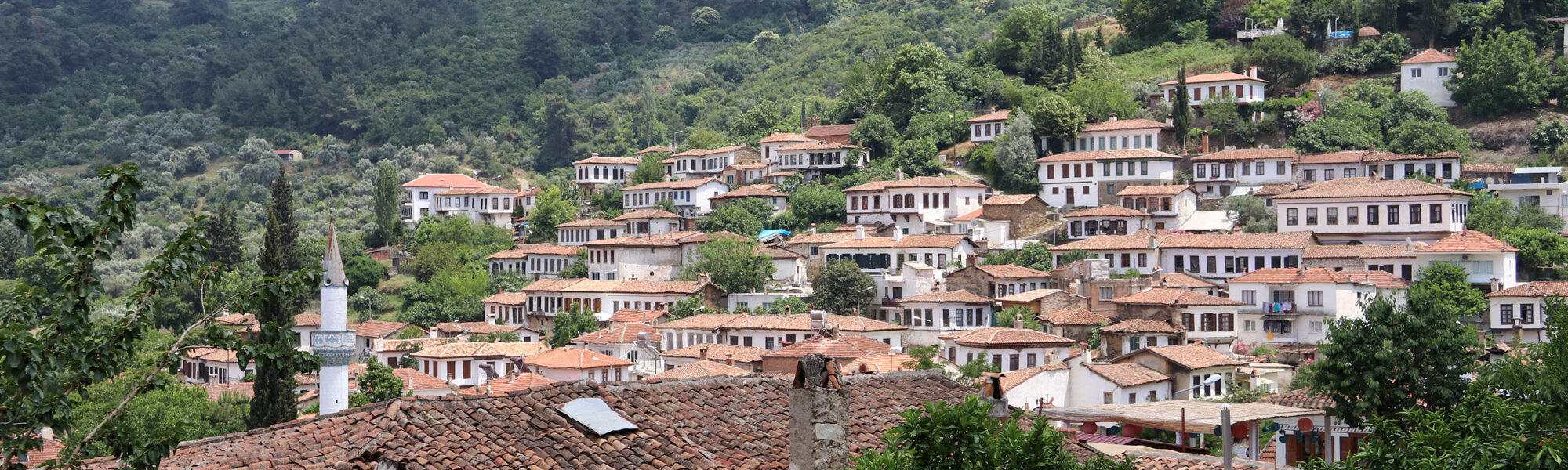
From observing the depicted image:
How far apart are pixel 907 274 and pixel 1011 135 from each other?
1425 cm

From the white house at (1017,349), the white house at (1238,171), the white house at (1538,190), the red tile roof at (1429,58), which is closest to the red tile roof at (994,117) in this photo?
the white house at (1238,171)

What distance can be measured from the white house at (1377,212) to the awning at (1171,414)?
40.5 meters

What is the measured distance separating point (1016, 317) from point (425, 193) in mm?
51540

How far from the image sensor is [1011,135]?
72.6 meters

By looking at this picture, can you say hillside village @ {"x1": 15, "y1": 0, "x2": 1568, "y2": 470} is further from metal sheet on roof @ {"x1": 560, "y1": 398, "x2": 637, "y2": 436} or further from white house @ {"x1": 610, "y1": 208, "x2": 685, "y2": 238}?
white house @ {"x1": 610, "y1": 208, "x2": 685, "y2": 238}

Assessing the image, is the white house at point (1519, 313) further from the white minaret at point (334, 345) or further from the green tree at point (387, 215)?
the green tree at point (387, 215)

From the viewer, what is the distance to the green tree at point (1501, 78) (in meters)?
75.1

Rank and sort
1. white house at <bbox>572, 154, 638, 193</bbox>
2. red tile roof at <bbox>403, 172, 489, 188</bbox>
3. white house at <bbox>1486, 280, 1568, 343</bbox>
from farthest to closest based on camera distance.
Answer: red tile roof at <bbox>403, 172, 489, 188</bbox> → white house at <bbox>572, 154, 638, 193</bbox> → white house at <bbox>1486, 280, 1568, 343</bbox>

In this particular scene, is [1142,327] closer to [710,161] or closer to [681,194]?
[681,194]

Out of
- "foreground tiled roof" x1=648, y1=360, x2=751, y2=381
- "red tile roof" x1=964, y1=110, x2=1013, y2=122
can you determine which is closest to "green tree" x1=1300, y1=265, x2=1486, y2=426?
"foreground tiled roof" x1=648, y1=360, x2=751, y2=381

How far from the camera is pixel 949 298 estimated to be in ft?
185

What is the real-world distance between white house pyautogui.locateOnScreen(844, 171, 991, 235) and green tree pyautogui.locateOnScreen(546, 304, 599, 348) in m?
13.3

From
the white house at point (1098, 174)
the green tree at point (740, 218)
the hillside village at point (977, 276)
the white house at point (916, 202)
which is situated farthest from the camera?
the green tree at point (740, 218)

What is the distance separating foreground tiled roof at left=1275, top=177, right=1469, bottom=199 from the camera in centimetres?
5941
